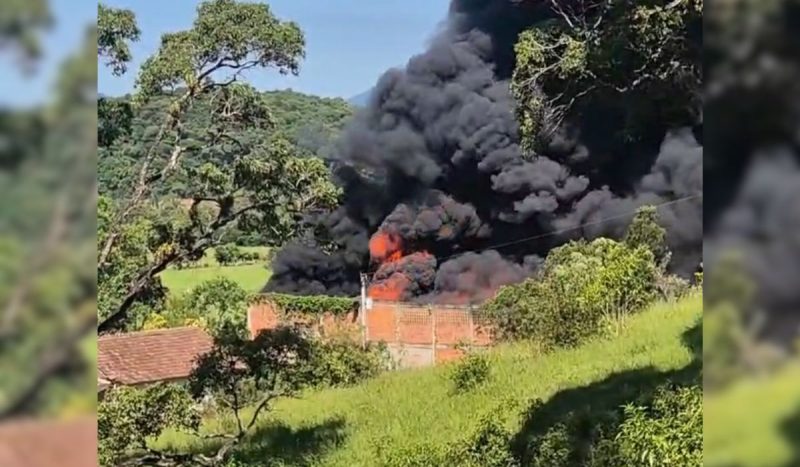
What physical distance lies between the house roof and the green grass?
2355 mm

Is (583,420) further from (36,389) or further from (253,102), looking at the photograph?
(36,389)

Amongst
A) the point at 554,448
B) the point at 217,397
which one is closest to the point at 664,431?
the point at 554,448

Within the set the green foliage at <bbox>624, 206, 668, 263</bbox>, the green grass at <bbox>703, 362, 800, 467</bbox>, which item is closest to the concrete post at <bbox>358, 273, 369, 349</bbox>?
the green foliage at <bbox>624, 206, 668, 263</bbox>

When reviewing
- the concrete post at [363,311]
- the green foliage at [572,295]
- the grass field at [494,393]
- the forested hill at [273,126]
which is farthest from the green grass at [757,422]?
the forested hill at [273,126]

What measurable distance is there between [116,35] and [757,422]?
254cm

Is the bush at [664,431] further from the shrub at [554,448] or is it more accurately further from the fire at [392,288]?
the fire at [392,288]

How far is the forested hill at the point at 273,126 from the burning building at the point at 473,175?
0.12m

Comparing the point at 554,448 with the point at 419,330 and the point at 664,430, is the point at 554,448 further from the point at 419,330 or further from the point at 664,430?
the point at 419,330

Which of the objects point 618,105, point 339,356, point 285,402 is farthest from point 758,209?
point 285,402

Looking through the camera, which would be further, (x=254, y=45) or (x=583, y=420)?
(x=254, y=45)

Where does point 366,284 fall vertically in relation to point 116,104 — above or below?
below

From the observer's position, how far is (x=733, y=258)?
0.92 meters

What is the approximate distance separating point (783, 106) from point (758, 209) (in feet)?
0.36

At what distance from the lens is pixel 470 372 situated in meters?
2.89
